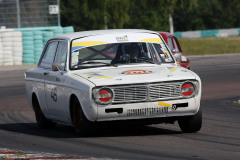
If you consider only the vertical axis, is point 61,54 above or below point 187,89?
above

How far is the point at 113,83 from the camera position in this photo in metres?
8.73

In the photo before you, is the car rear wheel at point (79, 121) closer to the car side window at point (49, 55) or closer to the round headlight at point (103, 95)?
the round headlight at point (103, 95)

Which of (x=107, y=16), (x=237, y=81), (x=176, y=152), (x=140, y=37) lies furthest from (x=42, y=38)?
(x=107, y=16)

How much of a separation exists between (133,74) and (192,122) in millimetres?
1042

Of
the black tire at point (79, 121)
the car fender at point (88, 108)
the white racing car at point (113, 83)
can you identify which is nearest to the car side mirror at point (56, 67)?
the white racing car at point (113, 83)

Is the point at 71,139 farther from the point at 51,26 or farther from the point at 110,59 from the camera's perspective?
the point at 51,26

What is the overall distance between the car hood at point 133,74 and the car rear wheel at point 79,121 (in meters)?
0.42

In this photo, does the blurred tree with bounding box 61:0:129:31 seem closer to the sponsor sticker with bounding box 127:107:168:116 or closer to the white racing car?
the white racing car

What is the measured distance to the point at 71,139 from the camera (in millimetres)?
9172

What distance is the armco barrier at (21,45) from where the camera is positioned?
109 feet

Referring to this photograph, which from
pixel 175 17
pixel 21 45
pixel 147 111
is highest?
pixel 147 111

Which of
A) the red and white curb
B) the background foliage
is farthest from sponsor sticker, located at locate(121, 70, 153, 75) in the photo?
the background foliage

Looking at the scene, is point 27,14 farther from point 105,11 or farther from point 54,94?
point 105,11

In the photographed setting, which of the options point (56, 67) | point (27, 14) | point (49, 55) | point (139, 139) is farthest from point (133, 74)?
point (27, 14)
